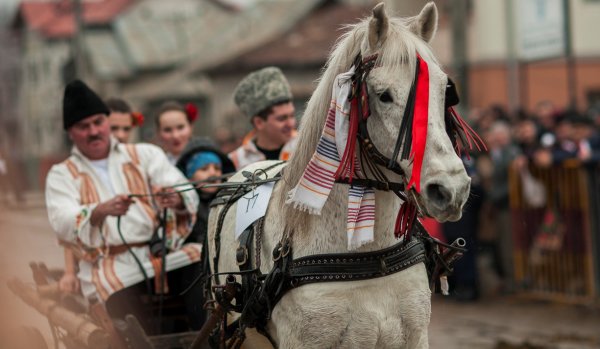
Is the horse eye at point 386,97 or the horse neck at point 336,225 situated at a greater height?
the horse eye at point 386,97

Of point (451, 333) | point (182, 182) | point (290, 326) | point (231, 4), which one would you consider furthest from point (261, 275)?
point (231, 4)

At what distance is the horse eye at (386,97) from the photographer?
3.94 meters

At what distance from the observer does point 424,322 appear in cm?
421

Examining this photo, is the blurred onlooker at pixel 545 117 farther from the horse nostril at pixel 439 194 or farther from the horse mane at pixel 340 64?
the horse nostril at pixel 439 194

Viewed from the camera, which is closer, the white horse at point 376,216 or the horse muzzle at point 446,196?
the horse muzzle at point 446,196

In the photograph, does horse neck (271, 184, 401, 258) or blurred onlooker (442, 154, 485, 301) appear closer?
horse neck (271, 184, 401, 258)

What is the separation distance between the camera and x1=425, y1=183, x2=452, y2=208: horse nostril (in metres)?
3.62

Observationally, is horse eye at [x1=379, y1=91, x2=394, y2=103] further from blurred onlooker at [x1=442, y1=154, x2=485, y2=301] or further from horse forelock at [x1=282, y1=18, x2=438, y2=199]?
blurred onlooker at [x1=442, y1=154, x2=485, y2=301]

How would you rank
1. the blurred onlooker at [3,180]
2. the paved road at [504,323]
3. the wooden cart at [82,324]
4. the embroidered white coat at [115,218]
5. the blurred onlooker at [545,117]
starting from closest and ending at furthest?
the blurred onlooker at [3,180], the wooden cart at [82,324], the embroidered white coat at [115,218], the paved road at [504,323], the blurred onlooker at [545,117]

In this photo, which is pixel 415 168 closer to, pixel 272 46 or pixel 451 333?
pixel 451 333

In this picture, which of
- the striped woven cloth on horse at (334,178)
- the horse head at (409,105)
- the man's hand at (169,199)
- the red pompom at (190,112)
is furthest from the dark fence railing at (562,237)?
the horse head at (409,105)

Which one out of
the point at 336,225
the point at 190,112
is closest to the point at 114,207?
the point at 336,225

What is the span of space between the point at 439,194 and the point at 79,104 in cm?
270

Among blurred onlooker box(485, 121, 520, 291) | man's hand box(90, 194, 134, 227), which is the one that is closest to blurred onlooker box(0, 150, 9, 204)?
man's hand box(90, 194, 134, 227)
